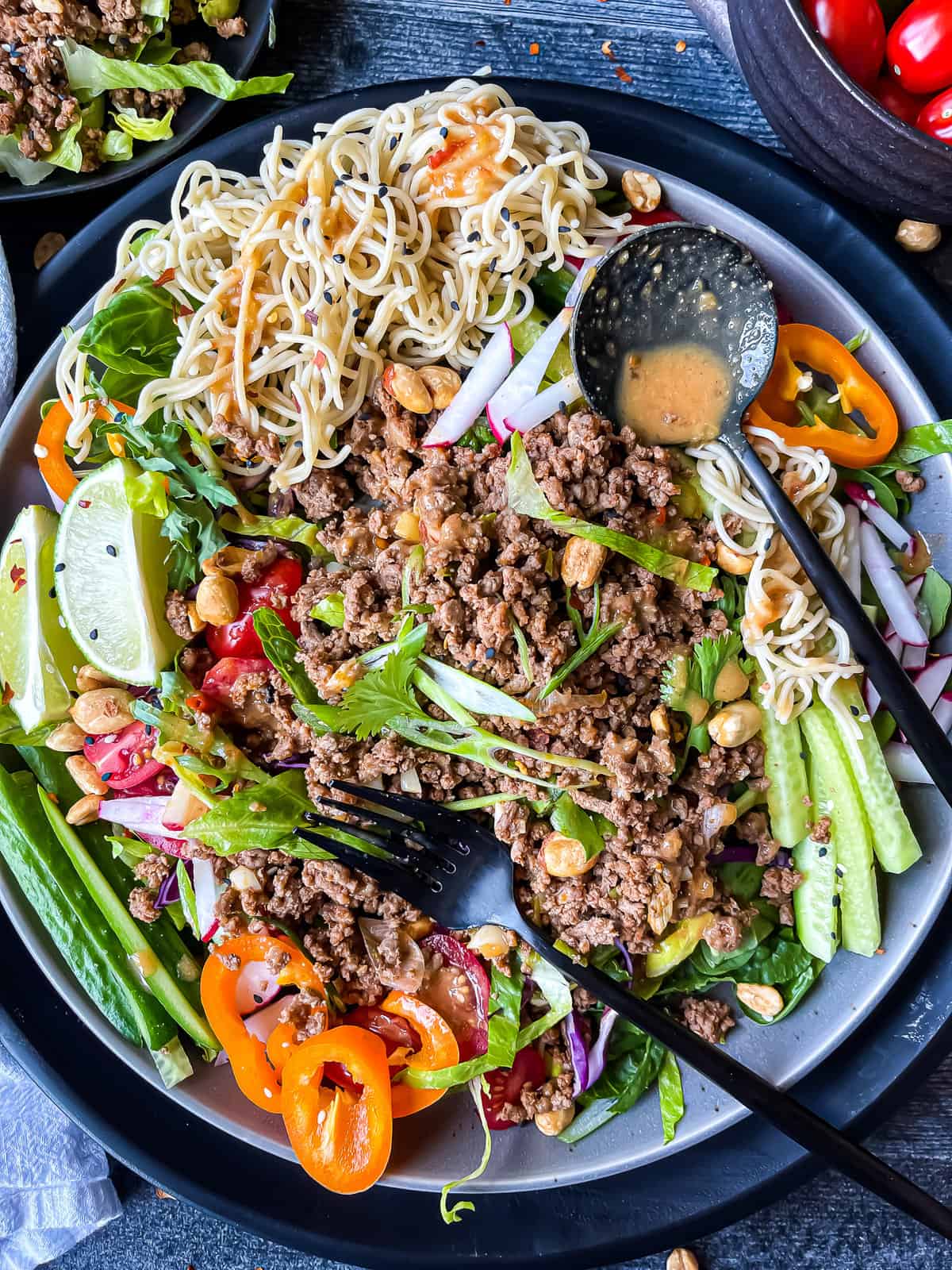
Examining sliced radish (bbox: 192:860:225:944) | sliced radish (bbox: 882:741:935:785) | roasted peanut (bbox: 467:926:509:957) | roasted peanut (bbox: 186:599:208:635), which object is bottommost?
sliced radish (bbox: 192:860:225:944)

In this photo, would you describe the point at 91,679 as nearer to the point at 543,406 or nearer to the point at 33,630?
the point at 33,630

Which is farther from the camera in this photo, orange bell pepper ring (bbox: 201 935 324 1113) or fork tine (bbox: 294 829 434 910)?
orange bell pepper ring (bbox: 201 935 324 1113)

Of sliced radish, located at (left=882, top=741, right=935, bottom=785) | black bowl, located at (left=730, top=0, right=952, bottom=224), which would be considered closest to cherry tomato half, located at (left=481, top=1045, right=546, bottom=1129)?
sliced radish, located at (left=882, top=741, right=935, bottom=785)

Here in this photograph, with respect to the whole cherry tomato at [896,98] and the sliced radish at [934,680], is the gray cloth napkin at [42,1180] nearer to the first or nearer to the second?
the sliced radish at [934,680]

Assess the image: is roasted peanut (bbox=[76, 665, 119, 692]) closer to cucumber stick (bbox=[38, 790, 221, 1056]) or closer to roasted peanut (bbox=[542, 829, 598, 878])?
cucumber stick (bbox=[38, 790, 221, 1056])

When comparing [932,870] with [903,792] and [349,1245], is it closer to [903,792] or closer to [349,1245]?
[903,792]

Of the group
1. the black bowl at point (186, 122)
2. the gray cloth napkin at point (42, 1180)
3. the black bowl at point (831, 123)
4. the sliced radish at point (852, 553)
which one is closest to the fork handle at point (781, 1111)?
the sliced radish at point (852, 553)

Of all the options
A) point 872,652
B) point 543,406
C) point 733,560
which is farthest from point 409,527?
point 872,652
